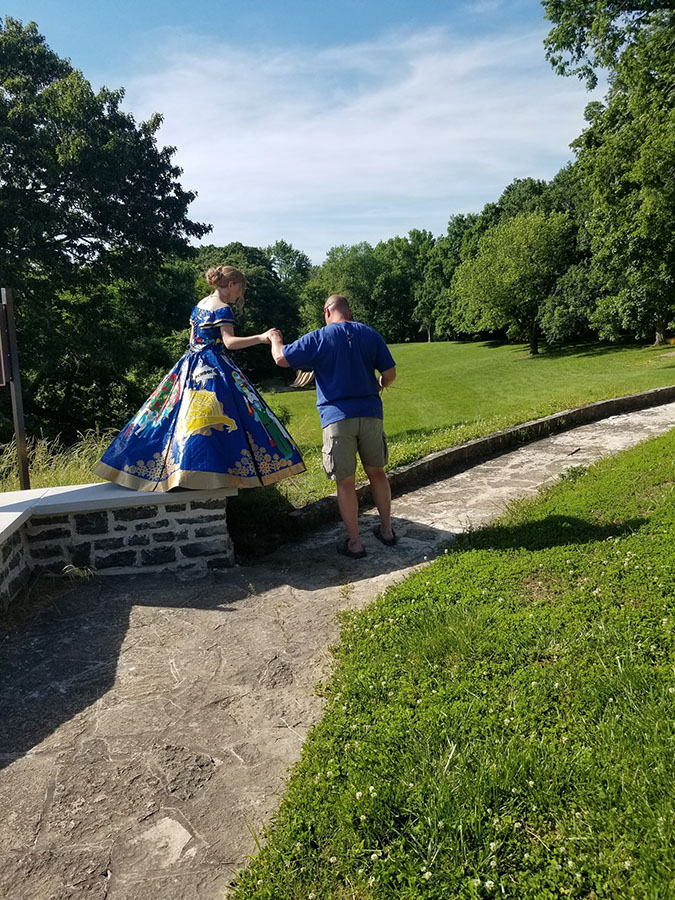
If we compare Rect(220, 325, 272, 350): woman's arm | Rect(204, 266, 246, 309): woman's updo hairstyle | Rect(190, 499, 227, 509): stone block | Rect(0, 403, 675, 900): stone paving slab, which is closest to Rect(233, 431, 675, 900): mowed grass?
Rect(0, 403, 675, 900): stone paving slab

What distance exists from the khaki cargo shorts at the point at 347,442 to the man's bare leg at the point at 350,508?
0.06 metres

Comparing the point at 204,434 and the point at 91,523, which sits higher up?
the point at 204,434

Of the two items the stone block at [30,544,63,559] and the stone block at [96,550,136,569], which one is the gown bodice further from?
the stone block at [30,544,63,559]

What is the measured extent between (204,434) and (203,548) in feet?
2.69

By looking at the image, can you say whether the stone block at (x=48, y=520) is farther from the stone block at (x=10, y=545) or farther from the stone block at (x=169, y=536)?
the stone block at (x=169, y=536)

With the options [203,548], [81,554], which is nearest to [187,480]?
[203,548]

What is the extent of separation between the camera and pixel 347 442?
4.50 m

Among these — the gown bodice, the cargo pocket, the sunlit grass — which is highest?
the gown bodice

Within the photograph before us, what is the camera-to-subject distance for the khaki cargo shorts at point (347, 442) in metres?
4.49

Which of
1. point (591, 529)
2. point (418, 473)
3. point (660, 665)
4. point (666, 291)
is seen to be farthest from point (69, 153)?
point (666, 291)

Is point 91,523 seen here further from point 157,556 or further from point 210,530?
point 210,530

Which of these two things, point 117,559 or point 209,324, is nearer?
point 117,559

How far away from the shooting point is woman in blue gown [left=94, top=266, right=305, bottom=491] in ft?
14.4

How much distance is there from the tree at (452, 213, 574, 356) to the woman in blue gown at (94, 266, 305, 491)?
35.3m
